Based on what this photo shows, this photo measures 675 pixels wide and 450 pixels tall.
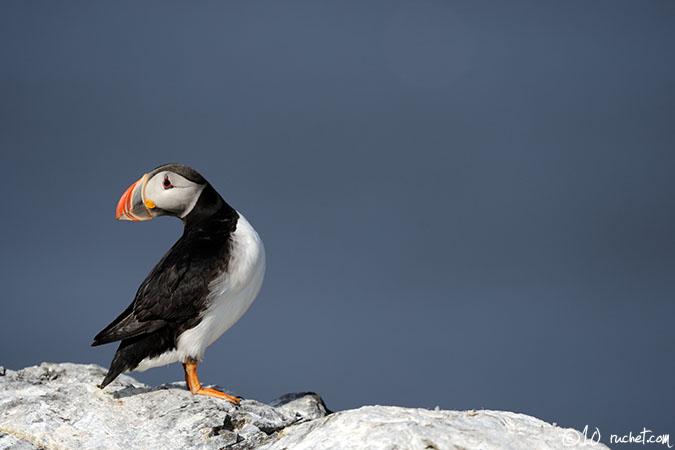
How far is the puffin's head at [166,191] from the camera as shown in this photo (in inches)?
192

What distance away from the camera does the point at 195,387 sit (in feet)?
15.2

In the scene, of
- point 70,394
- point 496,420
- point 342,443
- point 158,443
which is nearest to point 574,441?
point 496,420

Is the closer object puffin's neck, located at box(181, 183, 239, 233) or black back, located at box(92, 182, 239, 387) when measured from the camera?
black back, located at box(92, 182, 239, 387)

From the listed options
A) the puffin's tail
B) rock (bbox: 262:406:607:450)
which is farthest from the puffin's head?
rock (bbox: 262:406:607:450)

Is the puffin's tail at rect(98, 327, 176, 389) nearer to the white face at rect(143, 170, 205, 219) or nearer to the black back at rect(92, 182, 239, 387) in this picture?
the black back at rect(92, 182, 239, 387)

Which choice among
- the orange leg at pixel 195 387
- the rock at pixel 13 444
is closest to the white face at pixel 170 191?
the orange leg at pixel 195 387

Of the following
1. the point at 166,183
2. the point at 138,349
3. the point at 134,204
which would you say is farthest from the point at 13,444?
the point at 166,183

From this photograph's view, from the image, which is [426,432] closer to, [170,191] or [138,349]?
[138,349]

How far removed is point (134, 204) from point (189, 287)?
0.77 metres

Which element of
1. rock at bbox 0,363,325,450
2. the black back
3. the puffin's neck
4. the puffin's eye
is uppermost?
the puffin's eye

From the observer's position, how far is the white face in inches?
192

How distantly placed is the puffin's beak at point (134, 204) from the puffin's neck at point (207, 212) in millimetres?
293

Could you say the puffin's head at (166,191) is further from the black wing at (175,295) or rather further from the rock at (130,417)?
the rock at (130,417)

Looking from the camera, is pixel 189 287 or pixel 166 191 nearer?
pixel 189 287
